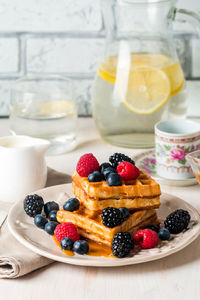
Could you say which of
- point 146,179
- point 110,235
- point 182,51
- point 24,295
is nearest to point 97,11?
point 182,51

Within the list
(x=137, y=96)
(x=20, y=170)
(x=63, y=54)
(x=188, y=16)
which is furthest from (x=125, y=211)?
(x=63, y=54)

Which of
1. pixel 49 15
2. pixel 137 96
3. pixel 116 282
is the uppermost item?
pixel 49 15

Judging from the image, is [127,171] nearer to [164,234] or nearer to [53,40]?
[164,234]

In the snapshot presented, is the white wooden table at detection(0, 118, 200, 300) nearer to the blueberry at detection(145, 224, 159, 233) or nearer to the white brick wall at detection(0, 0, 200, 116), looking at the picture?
the blueberry at detection(145, 224, 159, 233)

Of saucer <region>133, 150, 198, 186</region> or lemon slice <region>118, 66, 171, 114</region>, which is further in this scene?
lemon slice <region>118, 66, 171, 114</region>

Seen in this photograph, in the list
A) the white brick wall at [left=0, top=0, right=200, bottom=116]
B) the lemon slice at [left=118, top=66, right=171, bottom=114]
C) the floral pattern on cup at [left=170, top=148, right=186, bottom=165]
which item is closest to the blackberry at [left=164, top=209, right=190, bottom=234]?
the floral pattern on cup at [left=170, top=148, right=186, bottom=165]

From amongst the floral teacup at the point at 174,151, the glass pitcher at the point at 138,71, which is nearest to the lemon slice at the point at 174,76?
the glass pitcher at the point at 138,71

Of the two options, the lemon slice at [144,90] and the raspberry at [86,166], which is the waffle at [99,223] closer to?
the raspberry at [86,166]
